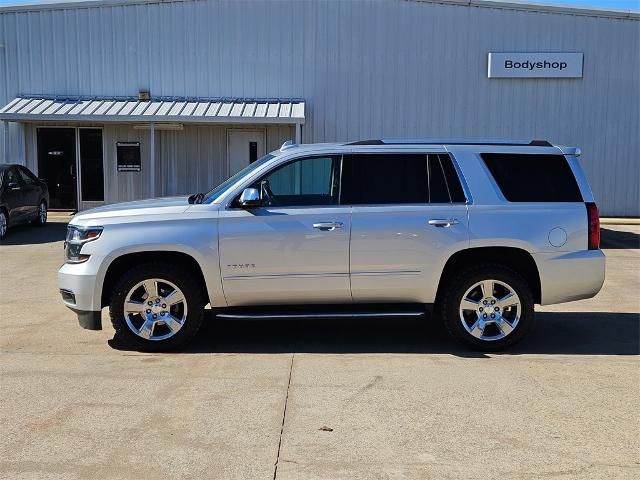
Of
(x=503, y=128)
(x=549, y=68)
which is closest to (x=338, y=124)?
(x=503, y=128)

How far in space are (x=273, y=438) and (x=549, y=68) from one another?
52.0 ft

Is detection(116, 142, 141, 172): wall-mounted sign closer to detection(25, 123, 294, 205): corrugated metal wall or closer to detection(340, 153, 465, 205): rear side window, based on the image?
detection(25, 123, 294, 205): corrugated metal wall

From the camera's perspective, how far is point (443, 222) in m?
5.91

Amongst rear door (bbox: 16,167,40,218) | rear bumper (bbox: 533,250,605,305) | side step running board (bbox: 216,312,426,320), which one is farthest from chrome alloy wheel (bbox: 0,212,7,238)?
rear bumper (bbox: 533,250,605,305)

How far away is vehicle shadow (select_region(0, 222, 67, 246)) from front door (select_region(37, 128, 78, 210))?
2443mm

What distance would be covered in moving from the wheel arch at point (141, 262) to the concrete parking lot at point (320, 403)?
0.60 m

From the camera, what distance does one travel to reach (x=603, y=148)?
17.8 meters

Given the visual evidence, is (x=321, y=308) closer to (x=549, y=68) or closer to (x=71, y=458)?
(x=71, y=458)

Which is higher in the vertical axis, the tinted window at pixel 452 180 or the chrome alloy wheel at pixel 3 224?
the tinted window at pixel 452 180

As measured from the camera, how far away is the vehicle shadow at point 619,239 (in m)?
13.3

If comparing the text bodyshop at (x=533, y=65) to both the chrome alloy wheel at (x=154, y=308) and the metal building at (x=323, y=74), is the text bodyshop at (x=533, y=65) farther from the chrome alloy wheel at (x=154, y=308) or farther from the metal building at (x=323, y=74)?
the chrome alloy wheel at (x=154, y=308)

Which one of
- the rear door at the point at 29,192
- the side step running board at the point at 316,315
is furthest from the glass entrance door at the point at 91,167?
the side step running board at the point at 316,315

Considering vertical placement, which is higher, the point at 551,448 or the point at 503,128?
the point at 503,128

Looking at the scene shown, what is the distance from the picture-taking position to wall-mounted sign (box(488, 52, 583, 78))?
56.9ft
